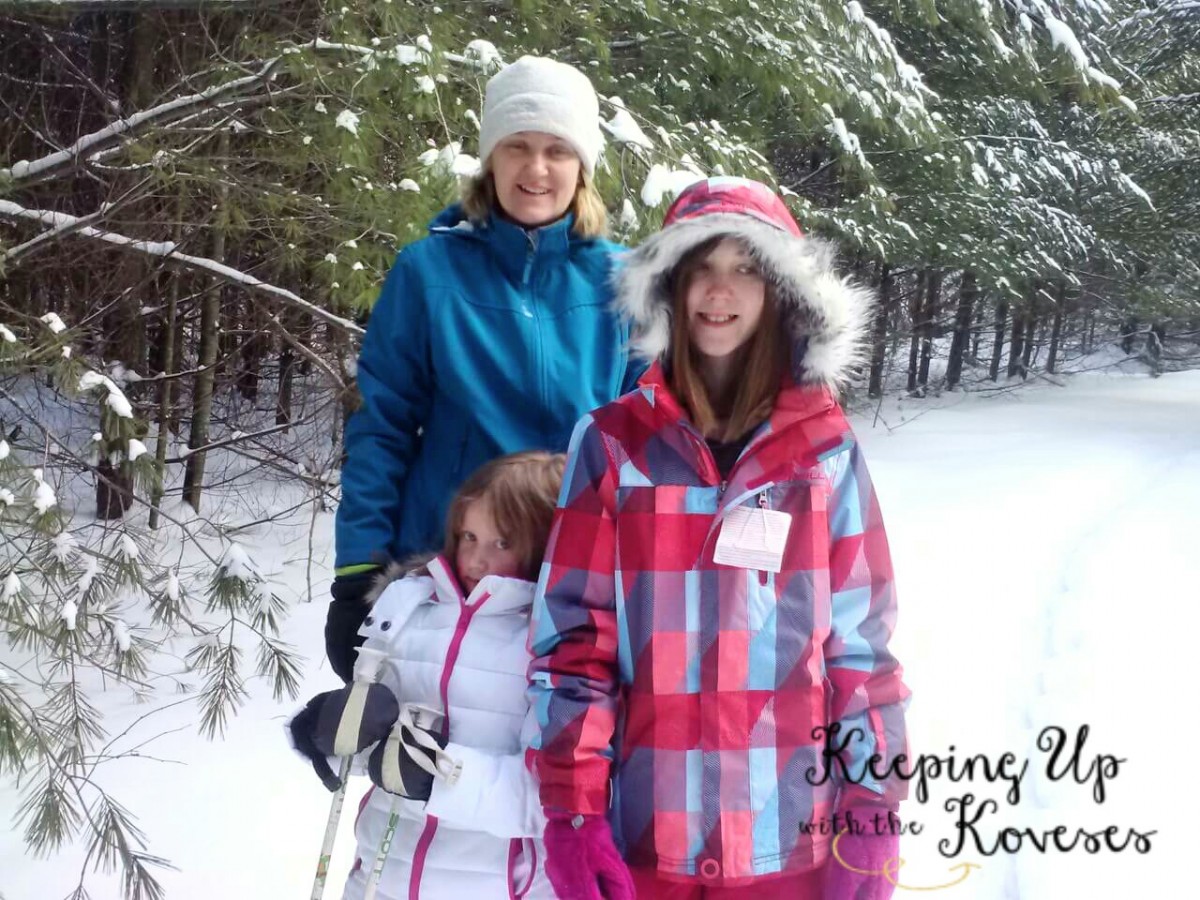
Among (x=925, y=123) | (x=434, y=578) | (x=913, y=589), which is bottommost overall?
(x=913, y=589)

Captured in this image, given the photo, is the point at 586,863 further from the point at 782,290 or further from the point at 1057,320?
the point at 1057,320

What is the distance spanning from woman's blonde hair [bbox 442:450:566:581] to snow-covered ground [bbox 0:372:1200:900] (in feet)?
4.55

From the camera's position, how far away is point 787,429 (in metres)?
1.57

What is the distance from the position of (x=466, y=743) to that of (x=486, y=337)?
2.46ft

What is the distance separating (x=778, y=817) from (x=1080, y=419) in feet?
41.6

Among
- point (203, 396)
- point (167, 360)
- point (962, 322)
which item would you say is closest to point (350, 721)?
point (203, 396)

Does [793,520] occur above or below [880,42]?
below

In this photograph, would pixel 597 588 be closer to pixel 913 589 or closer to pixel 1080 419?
pixel 913 589

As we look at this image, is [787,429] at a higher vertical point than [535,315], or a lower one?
Answer: lower

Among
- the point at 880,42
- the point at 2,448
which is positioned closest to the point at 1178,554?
the point at 880,42

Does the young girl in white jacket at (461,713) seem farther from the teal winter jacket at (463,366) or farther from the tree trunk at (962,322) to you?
the tree trunk at (962,322)

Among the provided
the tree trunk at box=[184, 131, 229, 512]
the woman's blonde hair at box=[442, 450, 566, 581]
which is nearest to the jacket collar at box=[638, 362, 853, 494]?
the woman's blonde hair at box=[442, 450, 566, 581]

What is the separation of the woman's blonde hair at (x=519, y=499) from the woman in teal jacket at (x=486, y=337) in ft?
0.40

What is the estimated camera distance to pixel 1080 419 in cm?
1262
